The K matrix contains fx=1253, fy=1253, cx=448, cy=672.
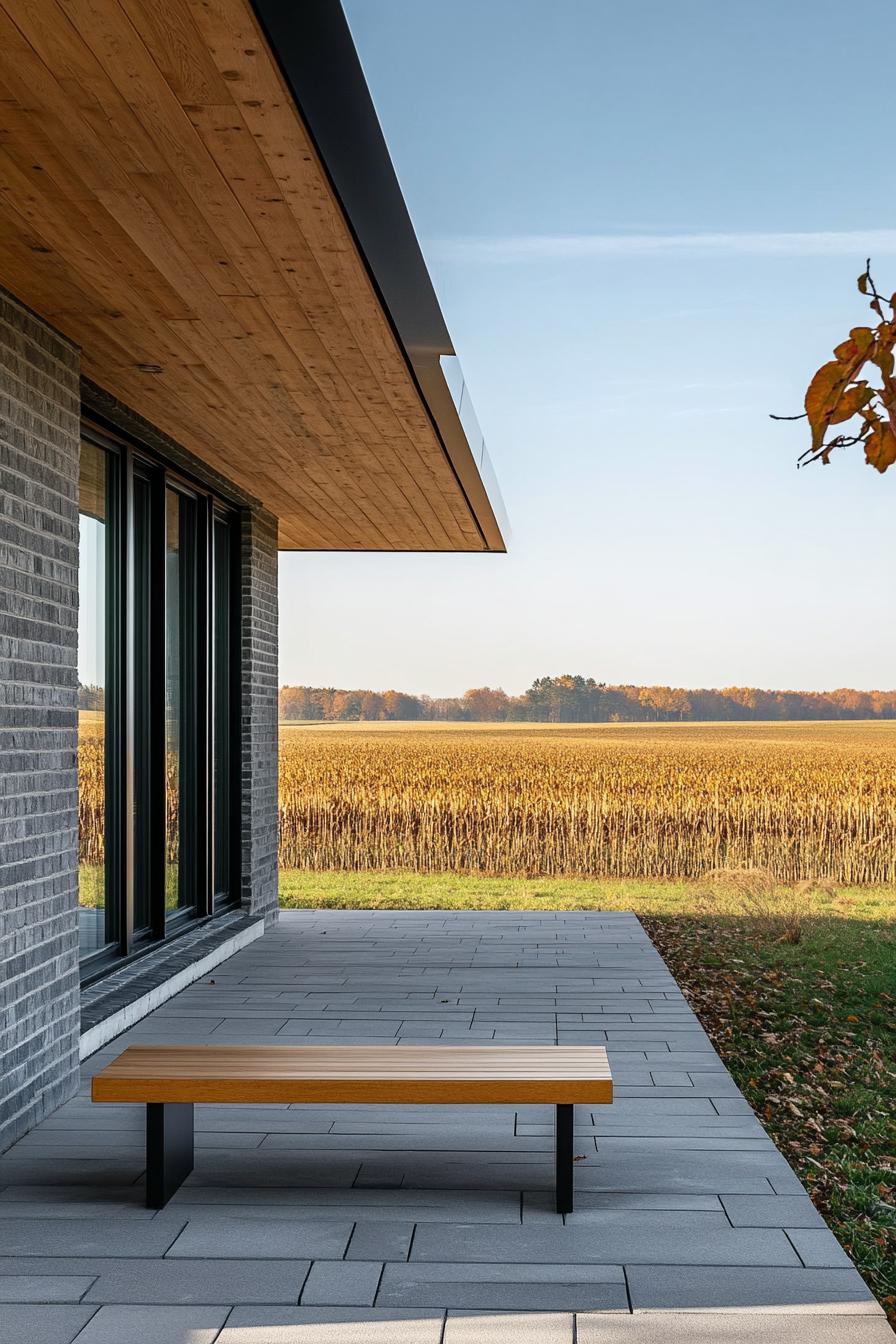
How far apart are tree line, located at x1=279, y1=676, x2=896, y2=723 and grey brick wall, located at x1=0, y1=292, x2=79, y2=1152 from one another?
31750mm

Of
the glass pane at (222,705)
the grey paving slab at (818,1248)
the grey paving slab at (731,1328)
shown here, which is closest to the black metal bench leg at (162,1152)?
the grey paving slab at (731,1328)

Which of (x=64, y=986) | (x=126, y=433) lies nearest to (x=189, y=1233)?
(x=64, y=986)

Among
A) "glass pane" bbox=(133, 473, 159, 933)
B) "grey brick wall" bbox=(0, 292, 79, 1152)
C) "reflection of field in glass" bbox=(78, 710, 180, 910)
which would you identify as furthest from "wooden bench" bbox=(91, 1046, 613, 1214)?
"glass pane" bbox=(133, 473, 159, 933)

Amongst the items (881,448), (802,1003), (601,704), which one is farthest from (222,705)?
(601,704)

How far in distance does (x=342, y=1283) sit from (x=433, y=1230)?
384 millimetres

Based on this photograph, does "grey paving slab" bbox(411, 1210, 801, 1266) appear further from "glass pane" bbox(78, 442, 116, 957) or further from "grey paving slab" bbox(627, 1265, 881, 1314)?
"glass pane" bbox(78, 442, 116, 957)

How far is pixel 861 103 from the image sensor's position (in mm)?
17828

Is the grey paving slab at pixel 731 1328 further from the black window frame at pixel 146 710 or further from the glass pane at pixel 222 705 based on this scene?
the glass pane at pixel 222 705

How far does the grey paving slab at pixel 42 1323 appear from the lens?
9.04 feet

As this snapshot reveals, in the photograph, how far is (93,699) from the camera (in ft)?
19.3

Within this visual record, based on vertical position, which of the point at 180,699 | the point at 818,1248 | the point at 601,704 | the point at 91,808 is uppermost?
the point at 601,704

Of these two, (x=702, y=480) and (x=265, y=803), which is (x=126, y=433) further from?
(x=702, y=480)

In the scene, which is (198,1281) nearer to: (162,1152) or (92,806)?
(162,1152)

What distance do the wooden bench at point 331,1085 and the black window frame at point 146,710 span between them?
7.40 ft
